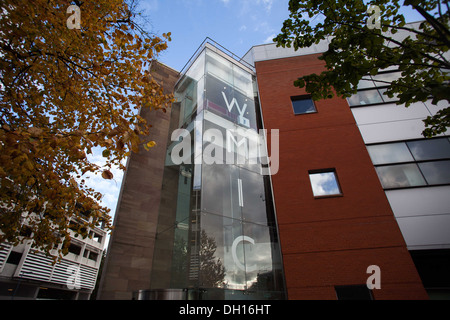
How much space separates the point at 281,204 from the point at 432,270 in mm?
6076

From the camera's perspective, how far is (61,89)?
648 centimetres

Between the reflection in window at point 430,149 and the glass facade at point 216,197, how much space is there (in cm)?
A: 718

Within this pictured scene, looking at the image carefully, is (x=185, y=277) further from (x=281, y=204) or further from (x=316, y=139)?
(x=316, y=139)

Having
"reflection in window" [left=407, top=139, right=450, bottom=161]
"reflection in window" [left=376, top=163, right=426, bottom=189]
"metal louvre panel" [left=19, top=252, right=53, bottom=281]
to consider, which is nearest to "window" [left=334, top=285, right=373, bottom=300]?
"reflection in window" [left=376, top=163, right=426, bottom=189]

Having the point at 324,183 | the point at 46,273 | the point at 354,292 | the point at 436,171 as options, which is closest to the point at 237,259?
the point at 354,292

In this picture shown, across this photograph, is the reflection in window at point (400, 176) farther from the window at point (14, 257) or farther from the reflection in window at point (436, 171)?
the window at point (14, 257)

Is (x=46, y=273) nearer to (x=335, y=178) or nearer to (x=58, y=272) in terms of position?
(x=58, y=272)

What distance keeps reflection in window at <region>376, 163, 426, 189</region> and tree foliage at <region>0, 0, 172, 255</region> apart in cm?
1032

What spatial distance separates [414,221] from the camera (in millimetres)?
9086

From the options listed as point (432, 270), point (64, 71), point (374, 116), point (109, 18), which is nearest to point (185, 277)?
point (64, 71)

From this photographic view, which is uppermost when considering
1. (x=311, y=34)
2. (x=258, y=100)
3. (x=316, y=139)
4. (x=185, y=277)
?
(x=258, y=100)

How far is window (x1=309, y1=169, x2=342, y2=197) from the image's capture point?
1023 cm

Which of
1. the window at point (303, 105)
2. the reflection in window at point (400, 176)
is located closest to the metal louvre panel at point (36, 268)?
the window at point (303, 105)

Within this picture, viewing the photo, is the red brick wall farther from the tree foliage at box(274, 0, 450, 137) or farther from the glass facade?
the tree foliage at box(274, 0, 450, 137)
